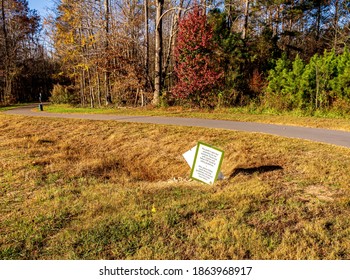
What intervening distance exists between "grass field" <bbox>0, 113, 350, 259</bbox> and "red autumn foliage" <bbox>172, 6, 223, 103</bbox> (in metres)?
7.64

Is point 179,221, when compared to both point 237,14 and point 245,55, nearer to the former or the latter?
point 245,55

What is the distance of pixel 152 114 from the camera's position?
13.6 m

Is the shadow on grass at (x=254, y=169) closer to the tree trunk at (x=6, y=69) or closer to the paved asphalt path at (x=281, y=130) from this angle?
the paved asphalt path at (x=281, y=130)

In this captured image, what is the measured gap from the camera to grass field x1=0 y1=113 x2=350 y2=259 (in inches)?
119

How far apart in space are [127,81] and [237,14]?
10.5 meters

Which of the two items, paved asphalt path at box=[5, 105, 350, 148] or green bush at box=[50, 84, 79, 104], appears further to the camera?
green bush at box=[50, 84, 79, 104]

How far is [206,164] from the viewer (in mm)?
5043

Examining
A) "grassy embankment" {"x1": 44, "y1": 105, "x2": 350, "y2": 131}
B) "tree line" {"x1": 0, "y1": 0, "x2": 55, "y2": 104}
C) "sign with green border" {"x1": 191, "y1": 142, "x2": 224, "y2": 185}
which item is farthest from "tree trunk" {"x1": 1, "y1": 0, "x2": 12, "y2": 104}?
"sign with green border" {"x1": 191, "y1": 142, "x2": 224, "y2": 185}


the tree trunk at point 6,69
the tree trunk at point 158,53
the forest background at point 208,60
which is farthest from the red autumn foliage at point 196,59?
the tree trunk at point 6,69

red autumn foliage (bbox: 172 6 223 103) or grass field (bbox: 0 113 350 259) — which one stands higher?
red autumn foliage (bbox: 172 6 223 103)

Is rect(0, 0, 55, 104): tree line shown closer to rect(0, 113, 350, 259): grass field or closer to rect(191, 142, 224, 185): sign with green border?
rect(0, 113, 350, 259): grass field

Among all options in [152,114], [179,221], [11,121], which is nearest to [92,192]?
[179,221]

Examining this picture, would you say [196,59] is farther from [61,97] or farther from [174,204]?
[61,97]

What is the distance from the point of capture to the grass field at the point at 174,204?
3.02 meters
